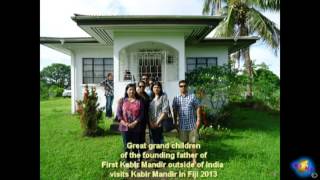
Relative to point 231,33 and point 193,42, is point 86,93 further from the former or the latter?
point 231,33

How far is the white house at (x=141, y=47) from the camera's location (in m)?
8.45

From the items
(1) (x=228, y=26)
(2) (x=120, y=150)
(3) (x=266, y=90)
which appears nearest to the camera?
(2) (x=120, y=150)

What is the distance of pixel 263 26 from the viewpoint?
33.5ft

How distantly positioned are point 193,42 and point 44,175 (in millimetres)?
6305

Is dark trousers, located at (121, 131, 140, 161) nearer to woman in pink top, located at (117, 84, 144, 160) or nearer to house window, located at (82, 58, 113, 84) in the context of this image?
woman in pink top, located at (117, 84, 144, 160)

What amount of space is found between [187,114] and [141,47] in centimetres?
443

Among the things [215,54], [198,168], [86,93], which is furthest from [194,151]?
[215,54]

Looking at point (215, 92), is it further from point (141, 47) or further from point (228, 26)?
point (228, 26)

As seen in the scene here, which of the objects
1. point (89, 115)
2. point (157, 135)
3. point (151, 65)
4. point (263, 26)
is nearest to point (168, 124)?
point (157, 135)

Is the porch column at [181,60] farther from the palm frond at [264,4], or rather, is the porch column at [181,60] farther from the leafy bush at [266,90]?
the palm frond at [264,4]

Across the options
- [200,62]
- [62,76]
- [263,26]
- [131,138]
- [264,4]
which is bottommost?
[131,138]

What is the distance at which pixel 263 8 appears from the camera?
9758 mm
